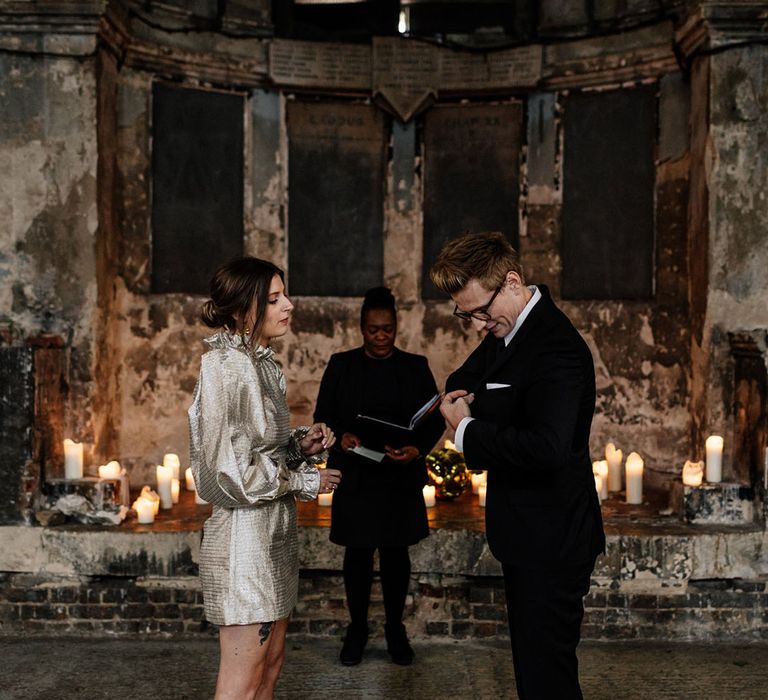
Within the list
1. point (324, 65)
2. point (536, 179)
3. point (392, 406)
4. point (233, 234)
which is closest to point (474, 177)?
point (536, 179)

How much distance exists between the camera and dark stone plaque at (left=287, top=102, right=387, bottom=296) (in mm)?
6988

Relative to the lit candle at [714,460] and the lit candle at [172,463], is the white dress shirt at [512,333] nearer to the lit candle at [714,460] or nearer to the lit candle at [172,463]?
the lit candle at [714,460]

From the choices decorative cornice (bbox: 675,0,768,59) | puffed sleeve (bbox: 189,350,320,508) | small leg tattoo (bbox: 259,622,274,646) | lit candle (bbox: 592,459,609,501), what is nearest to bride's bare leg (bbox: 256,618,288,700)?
small leg tattoo (bbox: 259,622,274,646)

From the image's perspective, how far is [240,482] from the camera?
107 inches

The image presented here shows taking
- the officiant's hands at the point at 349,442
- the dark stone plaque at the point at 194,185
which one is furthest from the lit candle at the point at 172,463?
the officiant's hands at the point at 349,442

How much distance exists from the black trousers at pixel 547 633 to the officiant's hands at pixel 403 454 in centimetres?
155

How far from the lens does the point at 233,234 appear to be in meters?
6.82

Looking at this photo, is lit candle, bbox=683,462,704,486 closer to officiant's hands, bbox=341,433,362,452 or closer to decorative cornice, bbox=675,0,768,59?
officiant's hands, bbox=341,433,362,452

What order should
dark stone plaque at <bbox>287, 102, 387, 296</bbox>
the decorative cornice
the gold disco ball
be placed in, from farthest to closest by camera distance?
1. dark stone plaque at <bbox>287, 102, 387, 296</bbox>
2. the gold disco ball
3. the decorative cornice

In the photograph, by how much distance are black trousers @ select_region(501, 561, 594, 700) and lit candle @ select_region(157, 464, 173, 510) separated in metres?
3.35

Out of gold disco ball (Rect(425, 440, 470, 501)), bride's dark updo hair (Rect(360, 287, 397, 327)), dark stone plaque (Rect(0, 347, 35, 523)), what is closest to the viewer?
bride's dark updo hair (Rect(360, 287, 397, 327))

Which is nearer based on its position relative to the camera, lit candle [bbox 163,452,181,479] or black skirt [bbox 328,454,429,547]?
black skirt [bbox 328,454,429,547]

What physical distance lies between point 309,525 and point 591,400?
8.47 ft

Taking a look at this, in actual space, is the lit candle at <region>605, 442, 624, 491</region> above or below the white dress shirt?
below
